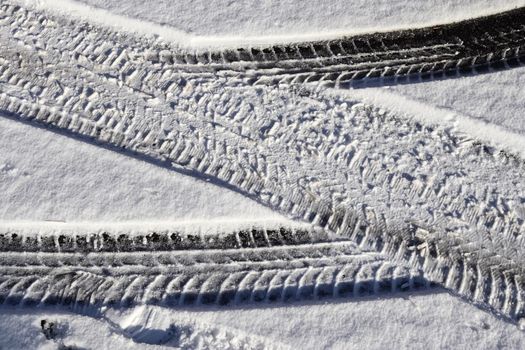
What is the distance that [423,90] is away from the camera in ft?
10.9

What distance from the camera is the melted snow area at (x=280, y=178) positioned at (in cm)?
271

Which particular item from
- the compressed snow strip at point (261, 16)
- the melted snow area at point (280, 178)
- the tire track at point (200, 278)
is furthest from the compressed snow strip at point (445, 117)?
the tire track at point (200, 278)

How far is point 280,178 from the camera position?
3.08 m

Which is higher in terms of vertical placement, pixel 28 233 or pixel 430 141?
pixel 430 141

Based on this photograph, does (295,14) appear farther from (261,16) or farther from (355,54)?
(355,54)

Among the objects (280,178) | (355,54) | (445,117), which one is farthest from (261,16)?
(445,117)

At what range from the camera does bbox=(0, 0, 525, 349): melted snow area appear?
2.71 meters

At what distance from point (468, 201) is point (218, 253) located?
1.33 meters

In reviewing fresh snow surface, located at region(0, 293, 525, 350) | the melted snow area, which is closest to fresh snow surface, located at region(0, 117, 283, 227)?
the melted snow area

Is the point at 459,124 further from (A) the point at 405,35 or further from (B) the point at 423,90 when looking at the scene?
(A) the point at 405,35

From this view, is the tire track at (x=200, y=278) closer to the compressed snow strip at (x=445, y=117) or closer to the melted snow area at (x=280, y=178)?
the melted snow area at (x=280, y=178)

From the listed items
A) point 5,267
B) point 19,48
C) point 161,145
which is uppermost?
point 19,48

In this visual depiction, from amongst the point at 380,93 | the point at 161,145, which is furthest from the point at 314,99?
the point at 161,145

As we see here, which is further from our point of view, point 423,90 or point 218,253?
point 423,90
